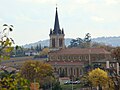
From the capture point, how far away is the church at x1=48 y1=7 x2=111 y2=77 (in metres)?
88.9

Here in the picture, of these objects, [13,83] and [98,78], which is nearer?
[13,83]

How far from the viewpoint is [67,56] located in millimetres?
96750

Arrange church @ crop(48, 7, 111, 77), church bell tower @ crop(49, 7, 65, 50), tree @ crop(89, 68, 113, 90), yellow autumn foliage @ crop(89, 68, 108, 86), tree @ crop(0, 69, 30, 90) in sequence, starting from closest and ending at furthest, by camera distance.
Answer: tree @ crop(0, 69, 30, 90) → tree @ crop(89, 68, 113, 90) → yellow autumn foliage @ crop(89, 68, 108, 86) → church @ crop(48, 7, 111, 77) → church bell tower @ crop(49, 7, 65, 50)

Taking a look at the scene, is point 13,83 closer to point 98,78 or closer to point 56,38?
point 98,78

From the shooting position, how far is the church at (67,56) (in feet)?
292

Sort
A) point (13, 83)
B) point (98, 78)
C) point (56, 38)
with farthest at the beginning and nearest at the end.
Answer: point (56, 38) → point (98, 78) → point (13, 83)

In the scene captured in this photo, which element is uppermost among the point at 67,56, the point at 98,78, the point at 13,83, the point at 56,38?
the point at 56,38

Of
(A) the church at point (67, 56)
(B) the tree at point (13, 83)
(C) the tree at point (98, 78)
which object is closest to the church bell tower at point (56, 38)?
(A) the church at point (67, 56)

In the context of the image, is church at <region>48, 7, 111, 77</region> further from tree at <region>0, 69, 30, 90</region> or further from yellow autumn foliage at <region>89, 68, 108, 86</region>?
tree at <region>0, 69, 30, 90</region>

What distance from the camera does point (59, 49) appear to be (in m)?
99.6

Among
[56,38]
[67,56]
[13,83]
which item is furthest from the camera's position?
[56,38]

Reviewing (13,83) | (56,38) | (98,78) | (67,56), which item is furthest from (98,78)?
(13,83)

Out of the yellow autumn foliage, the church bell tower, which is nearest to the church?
the church bell tower

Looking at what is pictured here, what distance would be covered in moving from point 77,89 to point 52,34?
40516 millimetres
